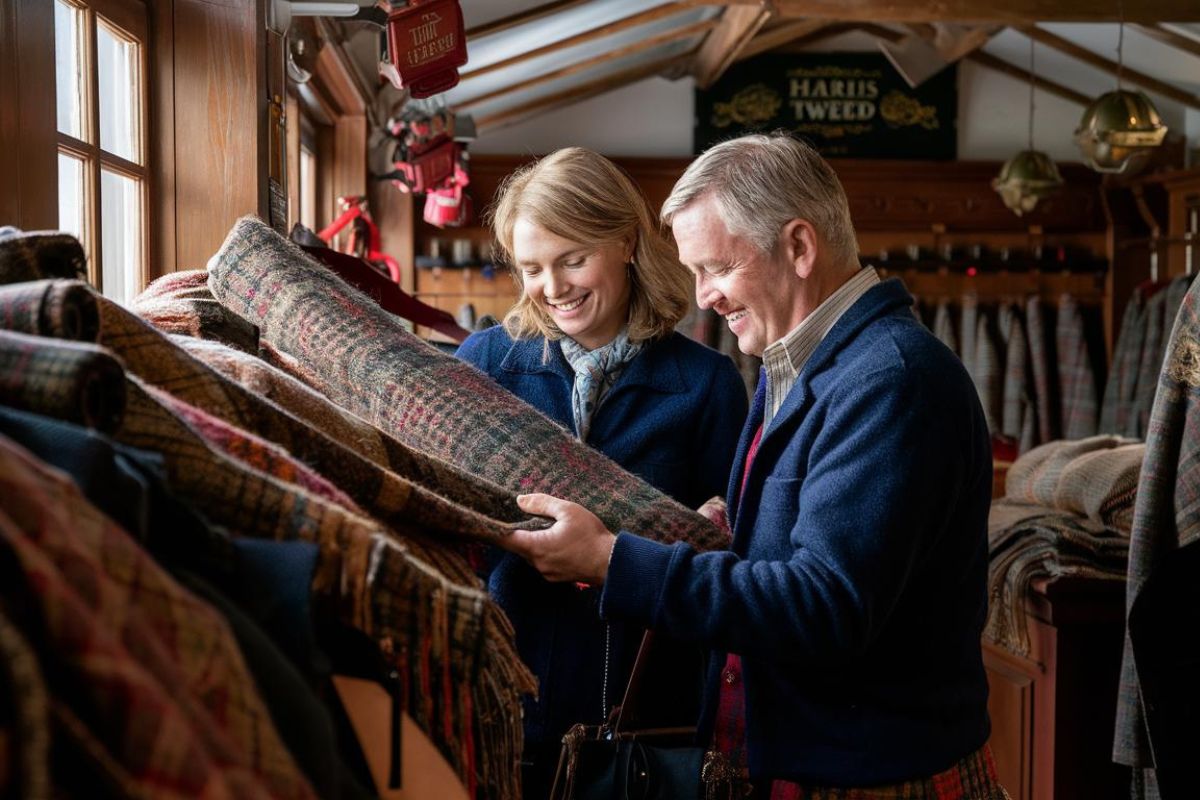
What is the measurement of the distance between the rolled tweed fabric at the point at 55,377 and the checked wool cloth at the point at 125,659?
82mm

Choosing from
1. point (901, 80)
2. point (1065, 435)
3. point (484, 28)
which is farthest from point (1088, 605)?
point (901, 80)

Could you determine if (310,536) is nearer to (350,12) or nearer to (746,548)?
(746,548)

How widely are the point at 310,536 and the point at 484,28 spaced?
5.02 metres

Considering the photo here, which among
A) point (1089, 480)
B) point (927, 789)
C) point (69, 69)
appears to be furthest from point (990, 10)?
point (927, 789)

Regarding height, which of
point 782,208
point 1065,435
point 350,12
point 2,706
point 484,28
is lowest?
point 1065,435

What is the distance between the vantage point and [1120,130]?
5.52 meters

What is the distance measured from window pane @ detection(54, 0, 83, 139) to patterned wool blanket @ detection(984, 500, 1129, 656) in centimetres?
219

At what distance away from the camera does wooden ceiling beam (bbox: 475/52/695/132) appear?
7.85 meters

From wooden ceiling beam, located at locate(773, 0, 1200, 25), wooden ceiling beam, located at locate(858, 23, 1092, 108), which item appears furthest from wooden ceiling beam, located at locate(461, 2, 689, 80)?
wooden ceiling beam, located at locate(858, 23, 1092, 108)

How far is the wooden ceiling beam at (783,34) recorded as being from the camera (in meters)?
7.81

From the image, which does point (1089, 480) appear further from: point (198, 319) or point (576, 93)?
point (576, 93)

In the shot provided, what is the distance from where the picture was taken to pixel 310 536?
665 mm

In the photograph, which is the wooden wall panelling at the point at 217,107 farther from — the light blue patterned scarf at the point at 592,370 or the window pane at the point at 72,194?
the light blue patterned scarf at the point at 592,370

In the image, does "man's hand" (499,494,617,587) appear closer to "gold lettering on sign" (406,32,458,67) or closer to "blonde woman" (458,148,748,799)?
"blonde woman" (458,148,748,799)
